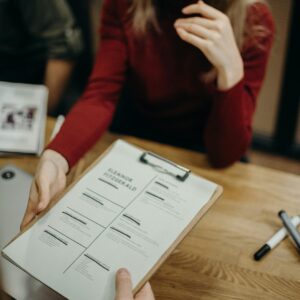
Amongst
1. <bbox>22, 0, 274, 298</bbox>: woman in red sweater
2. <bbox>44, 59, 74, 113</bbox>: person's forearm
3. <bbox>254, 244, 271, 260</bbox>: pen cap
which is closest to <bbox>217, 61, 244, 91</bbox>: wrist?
<bbox>22, 0, 274, 298</bbox>: woman in red sweater

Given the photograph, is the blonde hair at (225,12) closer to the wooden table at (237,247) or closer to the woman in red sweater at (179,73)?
the woman in red sweater at (179,73)

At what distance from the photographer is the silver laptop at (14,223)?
31.8 inches

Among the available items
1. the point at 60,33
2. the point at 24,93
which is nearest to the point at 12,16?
the point at 60,33

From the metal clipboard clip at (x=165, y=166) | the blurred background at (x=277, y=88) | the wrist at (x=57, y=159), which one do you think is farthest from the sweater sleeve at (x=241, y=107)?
the blurred background at (x=277, y=88)

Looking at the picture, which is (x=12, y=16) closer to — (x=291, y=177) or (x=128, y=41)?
(x=128, y=41)

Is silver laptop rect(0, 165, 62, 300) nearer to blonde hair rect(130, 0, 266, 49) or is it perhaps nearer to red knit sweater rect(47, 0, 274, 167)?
red knit sweater rect(47, 0, 274, 167)

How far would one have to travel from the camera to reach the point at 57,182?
0.91m

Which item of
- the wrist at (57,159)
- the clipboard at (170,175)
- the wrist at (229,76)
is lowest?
the wrist at (57,159)

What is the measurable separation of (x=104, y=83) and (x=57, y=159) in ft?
0.92

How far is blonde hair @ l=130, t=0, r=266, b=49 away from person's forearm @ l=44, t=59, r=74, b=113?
454mm

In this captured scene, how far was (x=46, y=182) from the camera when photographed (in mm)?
865

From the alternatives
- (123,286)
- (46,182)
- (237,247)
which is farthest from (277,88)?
(123,286)

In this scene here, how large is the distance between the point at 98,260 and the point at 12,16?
993mm

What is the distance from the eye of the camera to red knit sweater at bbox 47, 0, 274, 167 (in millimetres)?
1043
